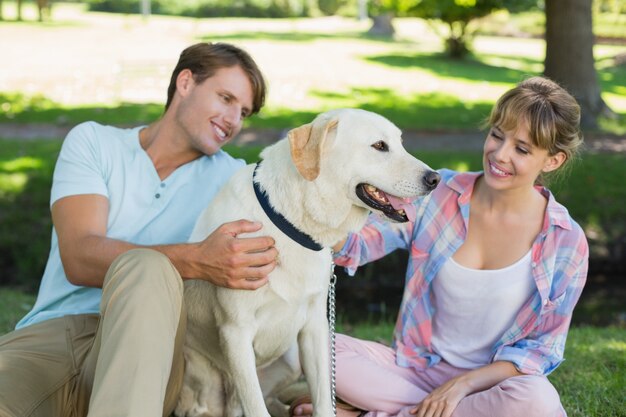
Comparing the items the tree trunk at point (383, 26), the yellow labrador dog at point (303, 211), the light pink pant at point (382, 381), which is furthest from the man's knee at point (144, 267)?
the tree trunk at point (383, 26)

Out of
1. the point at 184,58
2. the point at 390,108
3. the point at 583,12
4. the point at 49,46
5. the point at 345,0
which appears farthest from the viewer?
the point at 345,0

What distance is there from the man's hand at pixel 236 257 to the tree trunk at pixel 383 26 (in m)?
27.0

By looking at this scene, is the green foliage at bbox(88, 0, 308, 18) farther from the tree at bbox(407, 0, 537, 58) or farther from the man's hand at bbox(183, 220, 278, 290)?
the man's hand at bbox(183, 220, 278, 290)

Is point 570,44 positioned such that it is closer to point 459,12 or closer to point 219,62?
point 219,62

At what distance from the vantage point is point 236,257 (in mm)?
2711

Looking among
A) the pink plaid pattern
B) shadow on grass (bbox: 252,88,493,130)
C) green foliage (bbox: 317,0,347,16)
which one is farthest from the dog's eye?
green foliage (bbox: 317,0,347,16)

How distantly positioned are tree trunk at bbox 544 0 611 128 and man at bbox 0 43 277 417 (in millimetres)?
7769

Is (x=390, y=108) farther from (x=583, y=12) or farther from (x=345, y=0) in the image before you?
(x=345, y=0)

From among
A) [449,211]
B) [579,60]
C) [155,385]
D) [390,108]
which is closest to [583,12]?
[579,60]

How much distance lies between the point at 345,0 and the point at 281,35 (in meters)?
17.2

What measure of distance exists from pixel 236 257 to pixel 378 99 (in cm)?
1134

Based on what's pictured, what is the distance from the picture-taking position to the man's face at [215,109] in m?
3.37

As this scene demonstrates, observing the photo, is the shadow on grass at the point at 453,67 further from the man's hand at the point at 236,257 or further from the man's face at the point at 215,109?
the man's hand at the point at 236,257

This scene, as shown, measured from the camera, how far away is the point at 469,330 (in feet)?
10.6
